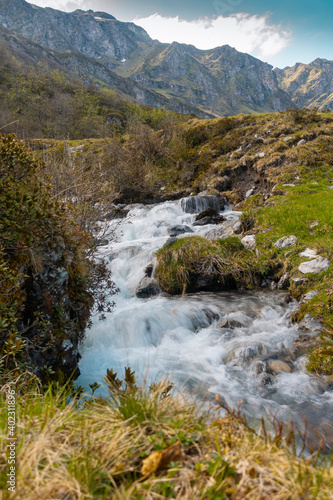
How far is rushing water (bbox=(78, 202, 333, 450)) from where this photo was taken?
5.04 m

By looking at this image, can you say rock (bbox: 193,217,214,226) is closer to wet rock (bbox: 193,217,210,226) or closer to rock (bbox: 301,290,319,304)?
wet rock (bbox: 193,217,210,226)

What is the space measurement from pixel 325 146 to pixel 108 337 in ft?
60.4

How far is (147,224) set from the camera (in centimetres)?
1680

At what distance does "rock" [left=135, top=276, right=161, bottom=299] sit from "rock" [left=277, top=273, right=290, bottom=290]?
441 centimetres

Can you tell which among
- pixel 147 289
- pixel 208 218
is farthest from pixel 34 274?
pixel 208 218

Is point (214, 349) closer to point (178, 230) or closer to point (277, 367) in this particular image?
point (277, 367)

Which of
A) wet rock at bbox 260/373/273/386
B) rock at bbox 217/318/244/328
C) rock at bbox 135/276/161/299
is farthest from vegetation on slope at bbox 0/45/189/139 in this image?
wet rock at bbox 260/373/273/386

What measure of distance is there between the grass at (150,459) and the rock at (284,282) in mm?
7519

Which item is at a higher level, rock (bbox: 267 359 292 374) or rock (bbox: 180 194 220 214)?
rock (bbox: 180 194 220 214)

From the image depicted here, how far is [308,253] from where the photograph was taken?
8758mm

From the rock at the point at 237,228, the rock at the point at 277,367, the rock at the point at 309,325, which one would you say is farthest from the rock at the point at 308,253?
the rock at the point at 277,367

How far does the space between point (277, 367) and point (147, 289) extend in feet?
17.6

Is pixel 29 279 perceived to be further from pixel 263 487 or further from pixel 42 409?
pixel 263 487

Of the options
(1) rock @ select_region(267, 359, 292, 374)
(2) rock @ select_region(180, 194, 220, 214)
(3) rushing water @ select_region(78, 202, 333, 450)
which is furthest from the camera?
(2) rock @ select_region(180, 194, 220, 214)
